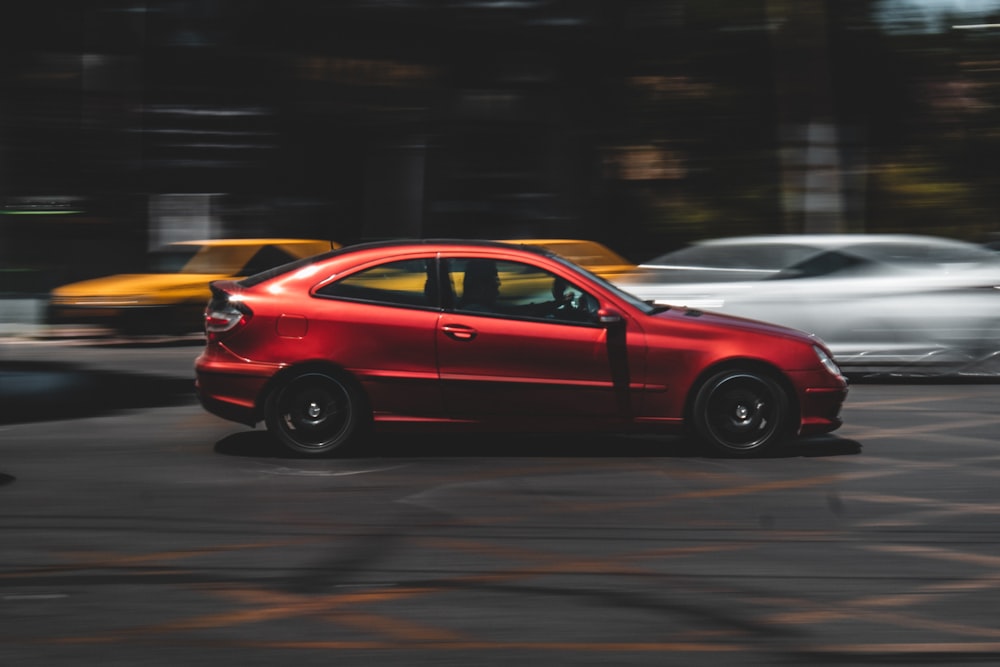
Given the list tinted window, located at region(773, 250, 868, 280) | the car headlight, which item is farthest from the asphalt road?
tinted window, located at region(773, 250, 868, 280)

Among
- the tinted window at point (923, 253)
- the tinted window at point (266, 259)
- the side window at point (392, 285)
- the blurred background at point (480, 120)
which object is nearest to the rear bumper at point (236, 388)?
the side window at point (392, 285)

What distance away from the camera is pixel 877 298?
512 inches

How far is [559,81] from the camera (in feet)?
103

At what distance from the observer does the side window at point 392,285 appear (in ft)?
30.0

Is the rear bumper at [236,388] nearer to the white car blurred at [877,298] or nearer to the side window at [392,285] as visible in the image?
the side window at [392,285]

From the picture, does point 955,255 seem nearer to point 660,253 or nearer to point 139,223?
point 660,253

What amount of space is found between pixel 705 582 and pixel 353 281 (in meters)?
4.06

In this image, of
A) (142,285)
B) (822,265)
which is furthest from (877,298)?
(142,285)

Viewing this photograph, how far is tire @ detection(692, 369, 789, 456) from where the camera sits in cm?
909

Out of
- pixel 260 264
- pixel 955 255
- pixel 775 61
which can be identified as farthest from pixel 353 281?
pixel 775 61

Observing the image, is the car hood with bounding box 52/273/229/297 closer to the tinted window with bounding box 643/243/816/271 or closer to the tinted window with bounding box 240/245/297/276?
the tinted window with bounding box 240/245/297/276

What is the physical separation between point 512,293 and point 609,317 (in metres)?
0.65

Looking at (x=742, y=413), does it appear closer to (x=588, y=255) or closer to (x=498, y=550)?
(x=498, y=550)

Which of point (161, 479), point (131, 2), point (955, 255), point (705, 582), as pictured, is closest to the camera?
point (705, 582)
